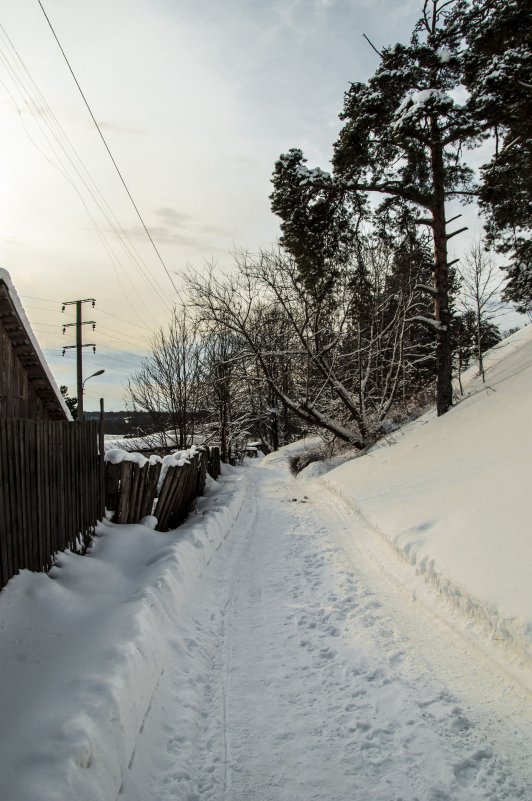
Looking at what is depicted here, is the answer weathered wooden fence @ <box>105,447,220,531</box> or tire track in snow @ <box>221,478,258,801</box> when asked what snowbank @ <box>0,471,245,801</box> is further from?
weathered wooden fence @ <box>105,447,220,531</box>

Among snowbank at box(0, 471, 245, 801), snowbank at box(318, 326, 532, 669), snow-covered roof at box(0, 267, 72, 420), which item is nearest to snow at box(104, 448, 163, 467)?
snowbank at box(0, 471, 245, 801)

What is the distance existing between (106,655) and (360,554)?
457cm

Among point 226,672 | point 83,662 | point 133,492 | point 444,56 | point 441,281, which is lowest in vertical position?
point 226,672

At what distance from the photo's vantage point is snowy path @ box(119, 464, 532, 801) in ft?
8.94

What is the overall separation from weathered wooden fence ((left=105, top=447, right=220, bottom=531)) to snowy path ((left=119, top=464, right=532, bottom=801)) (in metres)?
2.04

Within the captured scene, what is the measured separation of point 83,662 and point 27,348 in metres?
7.85

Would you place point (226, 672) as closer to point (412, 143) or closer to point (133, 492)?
point (133, 492)

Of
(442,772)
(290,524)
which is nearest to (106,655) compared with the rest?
(442,772)

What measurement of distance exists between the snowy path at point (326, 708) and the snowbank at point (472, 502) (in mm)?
400

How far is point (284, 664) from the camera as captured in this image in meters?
4.09

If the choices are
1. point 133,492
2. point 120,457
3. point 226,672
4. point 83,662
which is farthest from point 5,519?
point 133,492

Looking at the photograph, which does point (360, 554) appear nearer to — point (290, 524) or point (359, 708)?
point (290, 524)

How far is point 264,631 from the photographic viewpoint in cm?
475

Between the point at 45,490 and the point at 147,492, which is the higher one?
the point at 45,490
